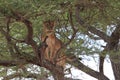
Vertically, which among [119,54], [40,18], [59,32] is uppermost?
[40,18]

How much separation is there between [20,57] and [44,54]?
0.23 meters

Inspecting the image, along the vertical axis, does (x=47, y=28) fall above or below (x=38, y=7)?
below

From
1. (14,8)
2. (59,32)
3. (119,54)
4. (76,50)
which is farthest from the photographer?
(119,54)

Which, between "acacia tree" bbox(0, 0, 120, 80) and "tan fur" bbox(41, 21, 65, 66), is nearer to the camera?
"acacia tree" bbox(0, 0, 120, 80)

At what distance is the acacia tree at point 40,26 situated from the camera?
3.32m

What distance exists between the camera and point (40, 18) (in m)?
3.63

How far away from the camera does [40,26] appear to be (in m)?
4.35

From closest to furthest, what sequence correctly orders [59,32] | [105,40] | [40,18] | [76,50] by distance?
[40,18], [59,32], [76,50], [105,40]

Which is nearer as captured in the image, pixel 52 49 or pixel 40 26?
pixel 52 49

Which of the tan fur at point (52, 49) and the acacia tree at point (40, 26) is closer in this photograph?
the acacia tree at point (40, 26)

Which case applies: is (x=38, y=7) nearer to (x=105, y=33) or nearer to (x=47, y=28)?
(x=47, y=28)

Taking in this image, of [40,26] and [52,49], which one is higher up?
[40,26]

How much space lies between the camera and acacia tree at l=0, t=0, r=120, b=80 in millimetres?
3322

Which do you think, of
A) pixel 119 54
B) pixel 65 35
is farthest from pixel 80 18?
pixel 119 54
